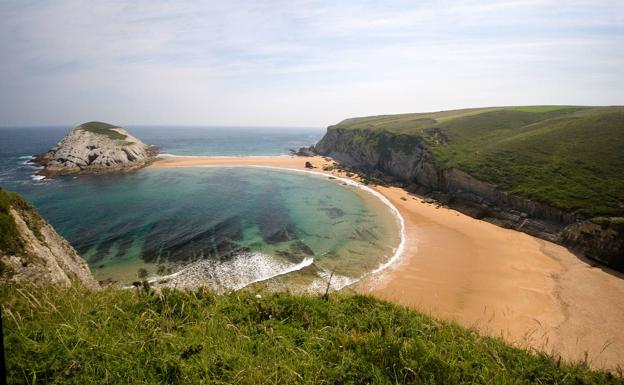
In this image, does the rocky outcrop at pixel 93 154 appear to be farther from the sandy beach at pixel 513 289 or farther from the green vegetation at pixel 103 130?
the sandy beach at pixel 513 289

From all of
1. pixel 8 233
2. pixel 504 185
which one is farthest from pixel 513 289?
pixel 8 233

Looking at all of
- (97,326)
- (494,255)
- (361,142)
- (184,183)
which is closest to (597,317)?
(494,255)

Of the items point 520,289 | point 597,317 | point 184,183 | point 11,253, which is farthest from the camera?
point 184,183

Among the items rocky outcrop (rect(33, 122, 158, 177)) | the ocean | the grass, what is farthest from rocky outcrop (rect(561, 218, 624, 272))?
rocky outcrop (rect(33, 122, 158, 177))

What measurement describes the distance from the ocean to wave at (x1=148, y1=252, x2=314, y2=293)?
0.28 feet

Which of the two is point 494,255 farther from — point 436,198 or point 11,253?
point 11,253

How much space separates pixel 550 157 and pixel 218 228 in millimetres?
51956

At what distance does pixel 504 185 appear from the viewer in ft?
131

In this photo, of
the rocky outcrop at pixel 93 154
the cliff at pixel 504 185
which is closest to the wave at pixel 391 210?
the cliff at pixel 504 185

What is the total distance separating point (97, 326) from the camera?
276 inches

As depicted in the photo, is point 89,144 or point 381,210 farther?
point 89,144

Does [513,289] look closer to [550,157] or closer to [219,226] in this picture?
[219,226]

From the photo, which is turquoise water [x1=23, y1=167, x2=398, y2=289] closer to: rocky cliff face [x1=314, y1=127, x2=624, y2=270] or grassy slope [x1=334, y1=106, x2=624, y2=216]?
rocky cliff face [x1=314, y1=127, x2=624, y2=270]

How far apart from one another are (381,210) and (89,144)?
255 feet
